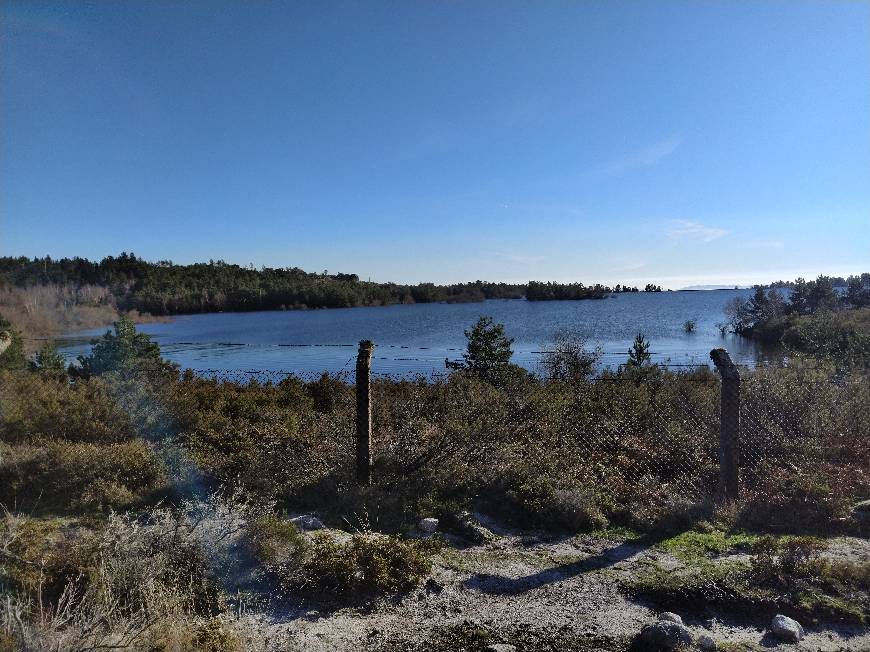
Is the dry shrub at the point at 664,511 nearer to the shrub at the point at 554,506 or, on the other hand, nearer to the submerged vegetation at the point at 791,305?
the shrub at the point at 554,506

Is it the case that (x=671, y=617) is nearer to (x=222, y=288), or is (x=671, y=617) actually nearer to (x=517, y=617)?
(x=517, y=617)

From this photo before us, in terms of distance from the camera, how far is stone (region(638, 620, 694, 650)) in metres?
3.58

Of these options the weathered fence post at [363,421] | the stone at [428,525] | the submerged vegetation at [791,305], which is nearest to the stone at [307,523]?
the weathered fence post at [363,421]

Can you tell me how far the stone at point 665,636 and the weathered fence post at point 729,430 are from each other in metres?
2.97

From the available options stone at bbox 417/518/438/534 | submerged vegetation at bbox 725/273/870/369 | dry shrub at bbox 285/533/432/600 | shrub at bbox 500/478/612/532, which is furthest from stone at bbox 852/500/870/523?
submerged vegetation at bbox 725/273/870/369

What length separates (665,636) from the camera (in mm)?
3604

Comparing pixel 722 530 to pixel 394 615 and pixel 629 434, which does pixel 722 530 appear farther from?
pixel 394 615

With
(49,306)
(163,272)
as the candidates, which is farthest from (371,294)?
(49,306)

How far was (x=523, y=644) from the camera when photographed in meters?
3.69

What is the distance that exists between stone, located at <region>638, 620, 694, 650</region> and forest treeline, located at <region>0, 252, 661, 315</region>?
33147 mm

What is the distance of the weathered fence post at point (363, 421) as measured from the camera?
642 centimetres

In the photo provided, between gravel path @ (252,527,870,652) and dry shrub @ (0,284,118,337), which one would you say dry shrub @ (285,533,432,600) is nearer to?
gravel path @ (252,527,870,652)

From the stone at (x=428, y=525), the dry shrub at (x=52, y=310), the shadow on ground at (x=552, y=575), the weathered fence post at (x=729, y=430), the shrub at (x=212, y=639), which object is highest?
the dry shrub at (x=52, y=310)

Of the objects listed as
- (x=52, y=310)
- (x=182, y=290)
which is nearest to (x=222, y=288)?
(x=182, y=290)
